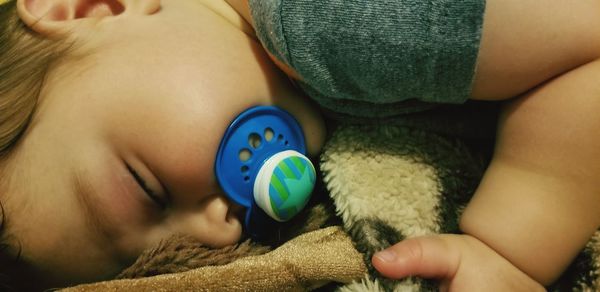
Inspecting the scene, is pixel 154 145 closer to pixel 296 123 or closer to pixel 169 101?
pixel 169 101

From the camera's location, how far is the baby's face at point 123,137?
0.65m

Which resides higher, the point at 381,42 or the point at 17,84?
the point at 381,42

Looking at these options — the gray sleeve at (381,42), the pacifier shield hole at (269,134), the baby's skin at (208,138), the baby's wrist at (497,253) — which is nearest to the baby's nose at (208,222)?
the baby's skin at (208,138)

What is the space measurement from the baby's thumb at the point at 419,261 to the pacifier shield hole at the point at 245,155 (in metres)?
0.22

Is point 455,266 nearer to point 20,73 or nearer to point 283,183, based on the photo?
point 283,183

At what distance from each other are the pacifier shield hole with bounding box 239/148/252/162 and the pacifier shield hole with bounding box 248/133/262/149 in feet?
0.04

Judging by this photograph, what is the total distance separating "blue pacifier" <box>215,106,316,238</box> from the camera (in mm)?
663

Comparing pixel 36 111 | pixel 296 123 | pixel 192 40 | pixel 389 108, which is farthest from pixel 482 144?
pixel 36 111

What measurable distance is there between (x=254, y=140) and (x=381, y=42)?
231 millimetres

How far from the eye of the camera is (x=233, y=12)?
748mm

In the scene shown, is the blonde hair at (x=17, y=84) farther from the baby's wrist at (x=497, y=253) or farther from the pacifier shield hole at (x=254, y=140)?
the baby's wrist at (x=497, y=253)

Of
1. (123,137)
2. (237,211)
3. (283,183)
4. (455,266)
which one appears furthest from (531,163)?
(123,137)

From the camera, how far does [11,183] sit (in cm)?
66

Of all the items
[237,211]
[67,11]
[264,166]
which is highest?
[67,11]
